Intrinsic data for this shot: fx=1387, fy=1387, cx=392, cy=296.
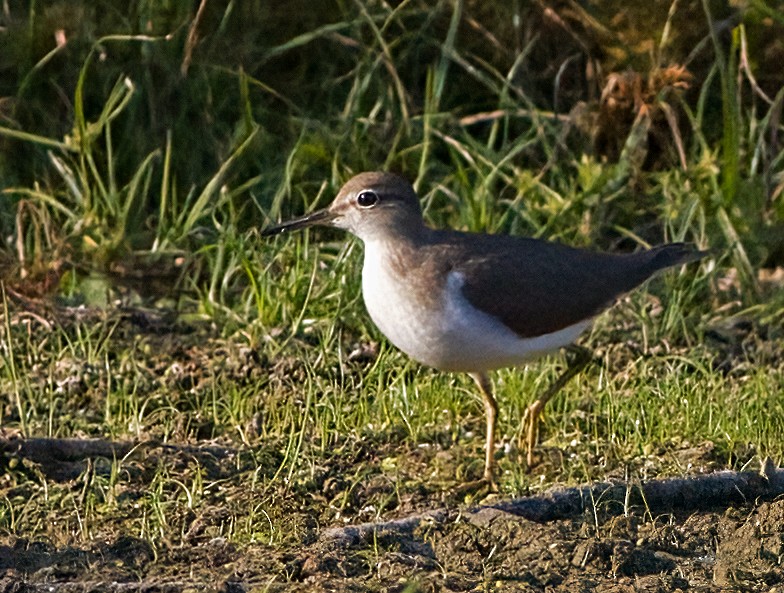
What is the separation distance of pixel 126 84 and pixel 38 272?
1.21m

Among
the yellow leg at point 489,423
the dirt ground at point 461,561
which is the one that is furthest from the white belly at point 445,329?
the dirt ground at point 461,561

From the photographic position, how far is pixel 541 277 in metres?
5.20

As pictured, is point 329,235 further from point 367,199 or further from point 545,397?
point 545,397

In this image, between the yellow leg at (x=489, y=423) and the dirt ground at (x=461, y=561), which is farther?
the yellow leg at (x=489, y=423)

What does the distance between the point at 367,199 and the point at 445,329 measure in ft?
2.36

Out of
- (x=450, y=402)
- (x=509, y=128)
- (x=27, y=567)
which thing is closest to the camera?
(x=27, y=567)

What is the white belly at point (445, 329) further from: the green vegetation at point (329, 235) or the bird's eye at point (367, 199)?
the green vegetation at point (329, 235)

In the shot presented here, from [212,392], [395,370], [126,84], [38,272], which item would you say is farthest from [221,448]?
[126,84]

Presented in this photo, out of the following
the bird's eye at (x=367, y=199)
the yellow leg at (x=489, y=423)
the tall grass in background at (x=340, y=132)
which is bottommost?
the yellow leg at (x=489, y=423)

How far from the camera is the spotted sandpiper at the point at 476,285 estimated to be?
4879mm

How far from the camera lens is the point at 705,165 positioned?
6.78 m

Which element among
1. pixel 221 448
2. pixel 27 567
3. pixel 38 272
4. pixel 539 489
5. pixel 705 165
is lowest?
pixel 27 567

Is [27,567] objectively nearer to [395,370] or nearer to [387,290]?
[387,290]

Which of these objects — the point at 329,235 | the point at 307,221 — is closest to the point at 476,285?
the point at 307,221
